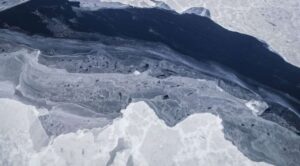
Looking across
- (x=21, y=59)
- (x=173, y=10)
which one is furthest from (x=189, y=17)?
(x=21, y=59)

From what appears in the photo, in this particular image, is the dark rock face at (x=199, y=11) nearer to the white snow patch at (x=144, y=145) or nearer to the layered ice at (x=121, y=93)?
the layered ice at (x=121, y=93)

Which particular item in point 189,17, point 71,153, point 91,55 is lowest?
point 71,153

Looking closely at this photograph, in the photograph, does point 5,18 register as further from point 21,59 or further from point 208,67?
point 208,67

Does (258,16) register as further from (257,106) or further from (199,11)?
(257,106)

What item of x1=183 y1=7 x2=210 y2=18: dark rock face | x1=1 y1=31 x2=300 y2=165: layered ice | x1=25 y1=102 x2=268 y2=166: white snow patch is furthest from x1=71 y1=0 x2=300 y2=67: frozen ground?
x1=25 y1=102 x2=268 y2=166: white snow patch

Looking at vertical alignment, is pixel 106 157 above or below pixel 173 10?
below

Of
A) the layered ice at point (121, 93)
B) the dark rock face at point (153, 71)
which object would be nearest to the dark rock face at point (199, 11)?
the dark rock face at point (153, 71)
